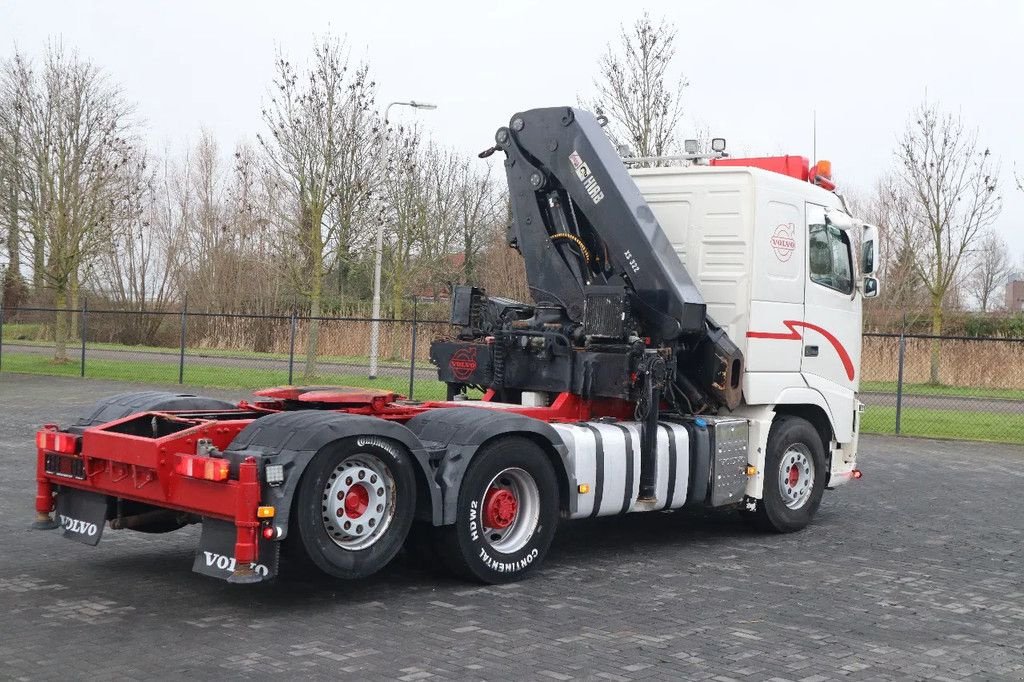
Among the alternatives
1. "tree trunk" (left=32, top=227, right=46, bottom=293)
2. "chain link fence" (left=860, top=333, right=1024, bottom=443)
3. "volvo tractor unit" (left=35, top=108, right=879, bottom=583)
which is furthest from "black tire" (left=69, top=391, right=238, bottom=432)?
"tree trunk" (left=32, top=227, right=46, bottom=293)

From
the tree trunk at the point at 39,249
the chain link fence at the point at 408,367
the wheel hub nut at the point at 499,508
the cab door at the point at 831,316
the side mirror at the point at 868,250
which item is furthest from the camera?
the tree trunk at the point at 39,249

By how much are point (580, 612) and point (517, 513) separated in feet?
3.55

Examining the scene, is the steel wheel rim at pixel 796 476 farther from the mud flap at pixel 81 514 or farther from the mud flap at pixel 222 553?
the mud flap at pixel 81 514

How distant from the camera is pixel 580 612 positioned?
23.9 feet

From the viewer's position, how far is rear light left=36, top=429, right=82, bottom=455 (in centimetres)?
779

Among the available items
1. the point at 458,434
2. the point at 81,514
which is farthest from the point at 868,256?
the point at 81,514

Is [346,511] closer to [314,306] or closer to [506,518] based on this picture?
[506,518]

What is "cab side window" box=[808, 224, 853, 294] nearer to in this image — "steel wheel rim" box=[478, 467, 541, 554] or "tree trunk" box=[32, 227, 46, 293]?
"steel wheel rim" box=[478, 467, 541, 554]

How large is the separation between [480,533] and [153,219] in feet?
175

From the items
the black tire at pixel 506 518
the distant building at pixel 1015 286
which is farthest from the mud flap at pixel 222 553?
the distant building at pixel 1015 286

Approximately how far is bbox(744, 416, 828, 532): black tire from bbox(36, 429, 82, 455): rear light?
5490 millimetres

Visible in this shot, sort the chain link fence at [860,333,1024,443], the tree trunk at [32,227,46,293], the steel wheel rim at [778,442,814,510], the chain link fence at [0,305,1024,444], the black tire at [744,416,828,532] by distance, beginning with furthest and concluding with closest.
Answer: the tree trunk at [32,227,46,293] → the chain link fence at [0,305,1024,444] → the chain link fence at [860,333,1024,443] → the steel wheel rim at [778,442,814,510] → the black tire at [744,416,828,532]

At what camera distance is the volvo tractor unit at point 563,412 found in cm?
706

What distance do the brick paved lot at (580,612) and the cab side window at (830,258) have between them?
2.22 metres
